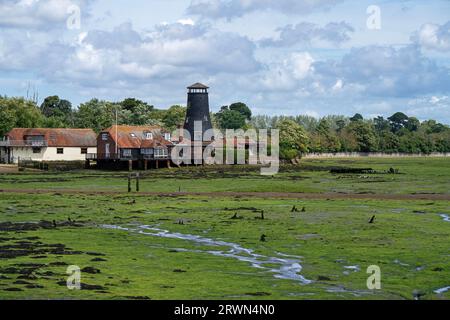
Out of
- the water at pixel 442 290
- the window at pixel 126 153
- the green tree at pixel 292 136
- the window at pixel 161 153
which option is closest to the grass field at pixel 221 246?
the water at pixel 442 290

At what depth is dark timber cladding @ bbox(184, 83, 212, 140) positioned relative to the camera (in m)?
151

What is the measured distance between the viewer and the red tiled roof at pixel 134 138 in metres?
135

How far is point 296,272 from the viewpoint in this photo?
104 feet

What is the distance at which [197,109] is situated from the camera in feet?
498

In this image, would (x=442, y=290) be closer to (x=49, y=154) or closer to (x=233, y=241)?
(x=233, y=241)

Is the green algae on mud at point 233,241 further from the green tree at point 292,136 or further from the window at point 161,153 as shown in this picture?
the green tree at point 292,136

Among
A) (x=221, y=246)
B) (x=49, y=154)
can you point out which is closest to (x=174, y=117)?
(x=49, y=154)

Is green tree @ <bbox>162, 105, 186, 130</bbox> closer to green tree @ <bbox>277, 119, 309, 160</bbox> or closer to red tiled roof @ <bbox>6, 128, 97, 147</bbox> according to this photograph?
green tree @ <bbox>277, 119, 309, 160</bbox>

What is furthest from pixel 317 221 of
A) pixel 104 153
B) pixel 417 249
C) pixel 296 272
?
pixel 104 153

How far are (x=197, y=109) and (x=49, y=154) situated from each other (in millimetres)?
29172

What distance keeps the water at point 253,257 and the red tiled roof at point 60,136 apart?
9736 centimetres

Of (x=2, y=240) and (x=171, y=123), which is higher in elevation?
(x=171, y=123)
